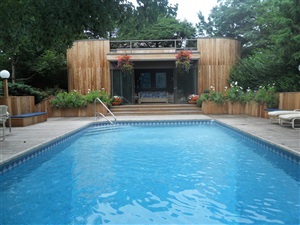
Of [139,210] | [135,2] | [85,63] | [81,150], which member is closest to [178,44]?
[85,63]

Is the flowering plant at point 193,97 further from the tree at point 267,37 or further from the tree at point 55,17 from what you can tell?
the tree at point 55,17

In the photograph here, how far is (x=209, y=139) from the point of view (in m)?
7.80

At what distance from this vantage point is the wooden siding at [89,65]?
50.7 feet

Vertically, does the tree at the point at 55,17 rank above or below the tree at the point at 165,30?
below

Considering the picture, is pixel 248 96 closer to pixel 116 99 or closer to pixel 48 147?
pixel 116 99

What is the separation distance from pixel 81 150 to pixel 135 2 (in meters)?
3.87

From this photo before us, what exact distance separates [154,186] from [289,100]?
302 inches

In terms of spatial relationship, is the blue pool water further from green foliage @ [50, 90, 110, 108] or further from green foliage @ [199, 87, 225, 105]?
green foliage @ [199, 87, 225, 105]

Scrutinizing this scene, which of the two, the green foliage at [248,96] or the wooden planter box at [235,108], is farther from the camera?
the wooden planter box at [235,108]

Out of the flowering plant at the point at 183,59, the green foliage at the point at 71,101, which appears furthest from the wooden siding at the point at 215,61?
the green foliage at the point at 71,101

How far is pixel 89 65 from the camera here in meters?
15.6

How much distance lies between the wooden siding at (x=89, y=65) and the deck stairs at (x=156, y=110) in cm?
222

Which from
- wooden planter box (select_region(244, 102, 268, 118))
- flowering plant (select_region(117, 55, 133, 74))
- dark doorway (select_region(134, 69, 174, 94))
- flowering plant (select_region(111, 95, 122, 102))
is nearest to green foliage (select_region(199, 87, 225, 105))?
wooden planter box (select_region(244, 102, 268, 118))

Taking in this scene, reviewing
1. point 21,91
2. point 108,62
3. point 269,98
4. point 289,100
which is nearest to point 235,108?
point 269,98
